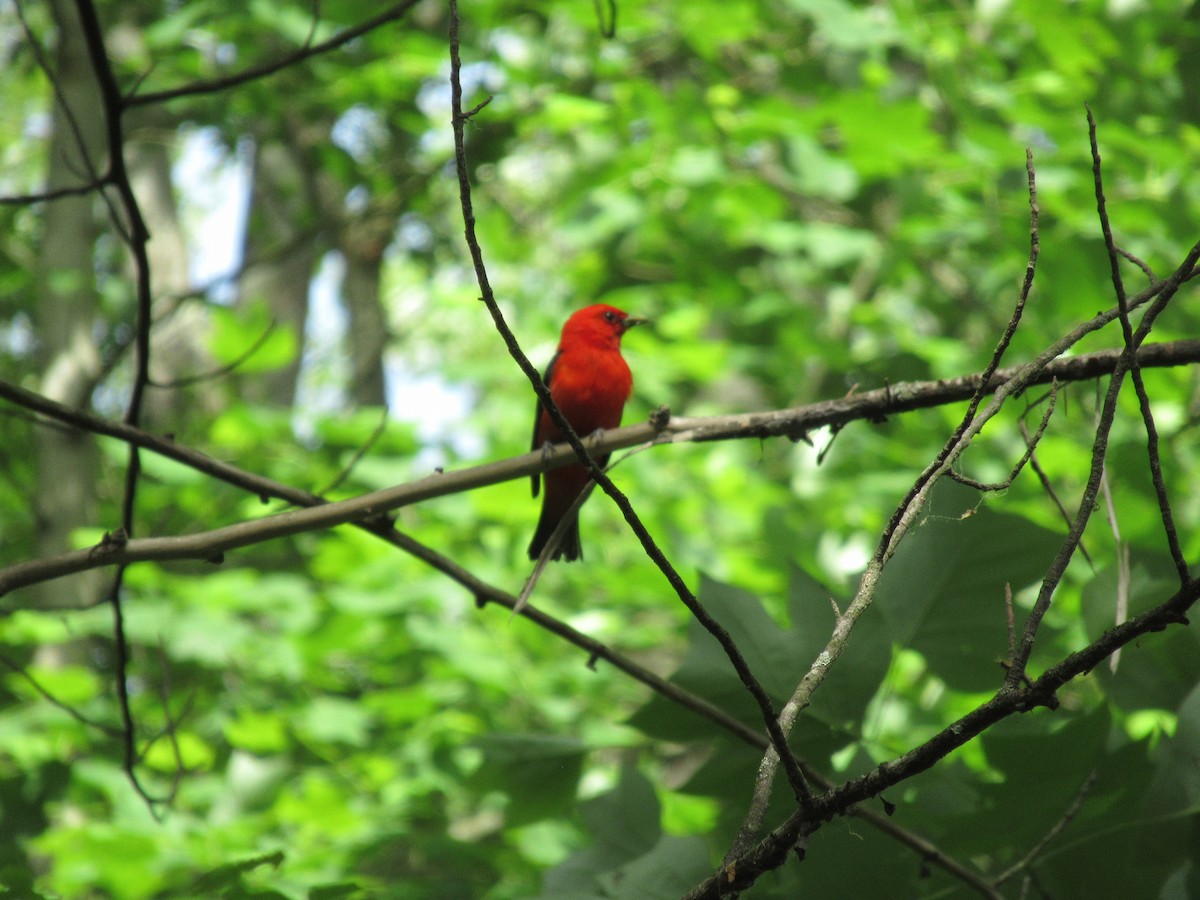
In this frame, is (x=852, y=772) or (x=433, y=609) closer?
(x=852, y=772)

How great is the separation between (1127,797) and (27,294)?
763 cm

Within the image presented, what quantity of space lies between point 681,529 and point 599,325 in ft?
4.29

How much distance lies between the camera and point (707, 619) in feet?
3.65

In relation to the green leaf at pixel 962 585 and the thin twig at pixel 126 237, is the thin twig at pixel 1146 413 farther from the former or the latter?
the thin twig at pixel 126 237

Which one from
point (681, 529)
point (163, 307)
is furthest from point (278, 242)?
point (681, 529)

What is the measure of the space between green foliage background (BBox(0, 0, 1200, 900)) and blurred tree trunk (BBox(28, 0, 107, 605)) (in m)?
0.24

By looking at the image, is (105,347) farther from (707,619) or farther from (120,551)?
(707,619)

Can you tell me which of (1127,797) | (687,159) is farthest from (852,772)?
(687,159)

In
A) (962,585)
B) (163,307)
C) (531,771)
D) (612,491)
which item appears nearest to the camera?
(612,491)

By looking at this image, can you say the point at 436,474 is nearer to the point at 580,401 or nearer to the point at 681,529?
the point at 580,401

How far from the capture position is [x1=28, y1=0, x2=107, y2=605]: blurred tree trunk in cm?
486

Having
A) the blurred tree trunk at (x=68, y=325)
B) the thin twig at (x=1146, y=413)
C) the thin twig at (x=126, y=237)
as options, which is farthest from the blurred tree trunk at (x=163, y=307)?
the thin twig at (x=1146, y=413)

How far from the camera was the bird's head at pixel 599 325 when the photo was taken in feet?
14.4

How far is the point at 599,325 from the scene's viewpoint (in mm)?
4457
